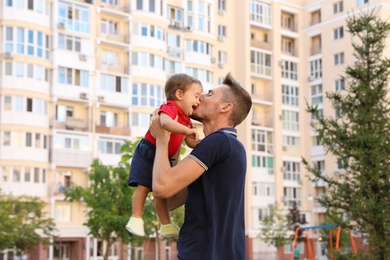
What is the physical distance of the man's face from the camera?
182 inches

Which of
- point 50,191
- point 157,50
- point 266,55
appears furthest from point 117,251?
point 266,55

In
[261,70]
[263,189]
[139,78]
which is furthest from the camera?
[261,70]

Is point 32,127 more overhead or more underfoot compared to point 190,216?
more overhead

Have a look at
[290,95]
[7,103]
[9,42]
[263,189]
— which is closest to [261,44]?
[290,95]

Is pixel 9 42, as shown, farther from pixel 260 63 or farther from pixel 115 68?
pixel 260 63

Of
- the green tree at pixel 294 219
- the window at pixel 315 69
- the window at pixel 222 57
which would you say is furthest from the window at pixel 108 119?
the window at pixel 315 69

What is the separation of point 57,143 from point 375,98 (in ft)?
88.8

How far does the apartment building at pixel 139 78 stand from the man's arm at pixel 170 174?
38.1 meters

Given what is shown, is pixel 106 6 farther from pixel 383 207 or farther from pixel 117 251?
pixel 383 207

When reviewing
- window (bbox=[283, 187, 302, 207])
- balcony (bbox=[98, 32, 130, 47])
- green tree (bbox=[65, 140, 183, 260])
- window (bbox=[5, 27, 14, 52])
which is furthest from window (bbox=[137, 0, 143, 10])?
green tree (bbox=[65, 140, 183, 260])

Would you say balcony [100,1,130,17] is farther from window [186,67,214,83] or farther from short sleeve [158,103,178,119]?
short sleeve [158,103,178,119]

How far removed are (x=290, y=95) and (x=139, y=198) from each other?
174 ft

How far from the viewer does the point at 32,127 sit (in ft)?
141

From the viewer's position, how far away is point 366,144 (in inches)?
763
